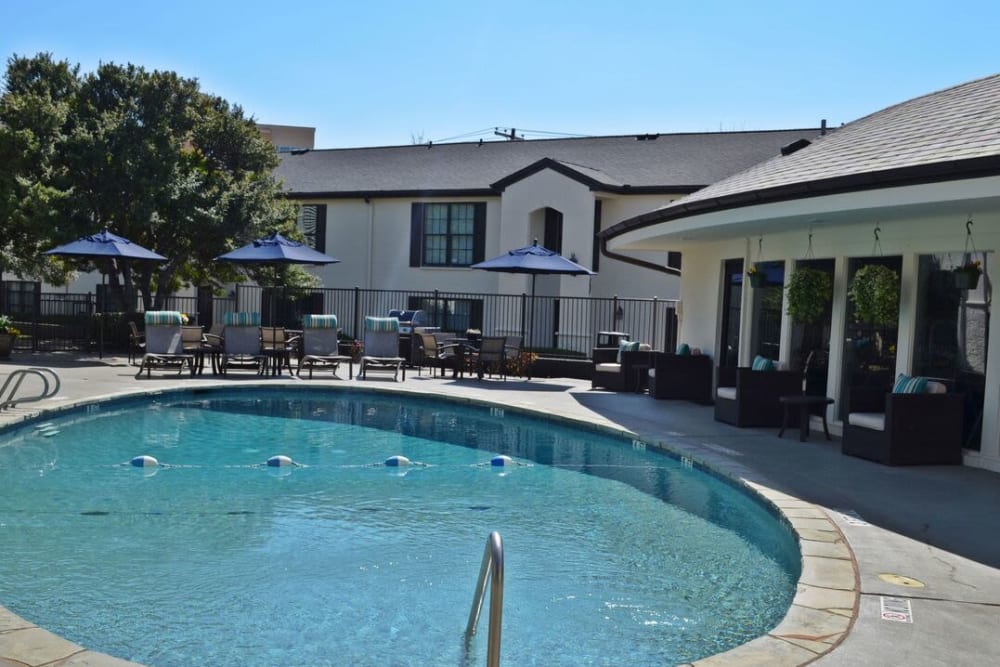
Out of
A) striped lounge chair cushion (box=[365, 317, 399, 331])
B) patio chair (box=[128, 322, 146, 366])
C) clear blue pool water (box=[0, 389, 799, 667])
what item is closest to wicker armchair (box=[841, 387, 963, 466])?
clear blue pool water (box=[0, 389, 799, 667])

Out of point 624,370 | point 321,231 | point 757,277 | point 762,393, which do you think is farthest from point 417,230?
point 762,393

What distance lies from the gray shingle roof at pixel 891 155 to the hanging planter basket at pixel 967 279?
134cm

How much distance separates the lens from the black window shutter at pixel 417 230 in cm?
2772

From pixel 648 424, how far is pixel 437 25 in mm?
6536

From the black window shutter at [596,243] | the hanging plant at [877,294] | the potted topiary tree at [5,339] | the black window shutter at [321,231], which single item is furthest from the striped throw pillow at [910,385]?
the black window shutter at [321,231]

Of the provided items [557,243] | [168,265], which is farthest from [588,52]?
[168,265]

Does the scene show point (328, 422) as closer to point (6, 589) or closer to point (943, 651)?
point (6, 589)

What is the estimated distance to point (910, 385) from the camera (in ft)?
31.6

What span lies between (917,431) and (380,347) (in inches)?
411

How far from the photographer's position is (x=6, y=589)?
225 inches

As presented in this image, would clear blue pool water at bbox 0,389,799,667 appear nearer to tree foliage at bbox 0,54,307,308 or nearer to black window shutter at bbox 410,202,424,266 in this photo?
tree foliage at bbox 0,54,307,308

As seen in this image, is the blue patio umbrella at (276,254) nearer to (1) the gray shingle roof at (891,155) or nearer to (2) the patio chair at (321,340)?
(2) the patio chair at (321,340)

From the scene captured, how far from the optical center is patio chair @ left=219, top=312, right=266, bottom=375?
16766mm

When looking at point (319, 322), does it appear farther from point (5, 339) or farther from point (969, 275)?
point (969, 275)
